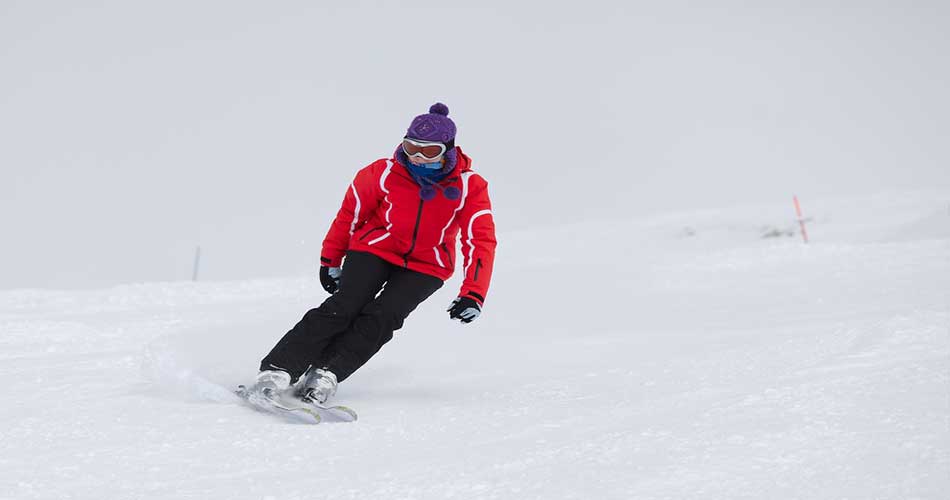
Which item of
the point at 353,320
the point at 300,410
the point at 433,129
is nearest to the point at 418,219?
the point at 433,129

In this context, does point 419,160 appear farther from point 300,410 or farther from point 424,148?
point 300,410

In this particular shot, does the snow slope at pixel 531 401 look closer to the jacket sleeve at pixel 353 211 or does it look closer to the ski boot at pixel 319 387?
the ski boot at pixel 319 387

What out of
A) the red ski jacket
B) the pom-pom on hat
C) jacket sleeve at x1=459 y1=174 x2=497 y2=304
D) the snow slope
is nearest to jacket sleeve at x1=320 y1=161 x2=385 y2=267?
the red ski jacket

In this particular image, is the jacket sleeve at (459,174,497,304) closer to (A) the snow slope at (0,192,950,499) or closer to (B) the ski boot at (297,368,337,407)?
(A) the snow slope at (0,192,950,499)

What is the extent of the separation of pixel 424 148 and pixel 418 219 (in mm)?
288

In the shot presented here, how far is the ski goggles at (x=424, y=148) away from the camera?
11.8ft

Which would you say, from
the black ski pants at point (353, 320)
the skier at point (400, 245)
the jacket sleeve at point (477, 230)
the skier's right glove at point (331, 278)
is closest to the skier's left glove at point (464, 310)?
the skier at point (400, 245)

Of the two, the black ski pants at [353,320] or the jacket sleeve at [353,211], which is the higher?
the jacket sleeve at [353,211]

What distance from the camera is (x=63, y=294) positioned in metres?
6.90

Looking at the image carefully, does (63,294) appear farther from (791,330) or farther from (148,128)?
(148,128)

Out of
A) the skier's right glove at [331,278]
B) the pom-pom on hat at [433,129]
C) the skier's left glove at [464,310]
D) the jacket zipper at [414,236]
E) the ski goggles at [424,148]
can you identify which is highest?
the pom-pom on hat at [433,129]

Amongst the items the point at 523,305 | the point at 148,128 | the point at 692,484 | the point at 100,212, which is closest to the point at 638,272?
the point at 523,305

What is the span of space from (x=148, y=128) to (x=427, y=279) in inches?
3105

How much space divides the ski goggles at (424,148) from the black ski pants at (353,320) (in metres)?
0.46
